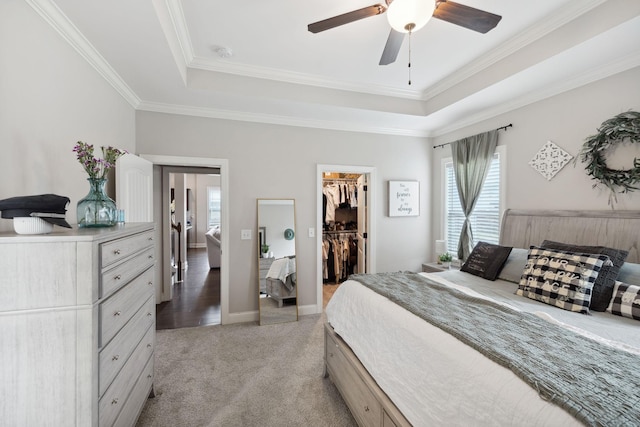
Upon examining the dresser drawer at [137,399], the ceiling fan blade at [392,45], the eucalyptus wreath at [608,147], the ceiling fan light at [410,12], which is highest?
the ceiling fan blade at [392,45]

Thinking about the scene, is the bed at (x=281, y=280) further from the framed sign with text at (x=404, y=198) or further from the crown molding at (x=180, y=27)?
the crown molding at (x=180, y=27)

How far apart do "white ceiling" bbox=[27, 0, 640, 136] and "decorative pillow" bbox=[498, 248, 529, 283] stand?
1.61m

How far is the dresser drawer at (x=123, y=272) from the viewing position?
1.32 m

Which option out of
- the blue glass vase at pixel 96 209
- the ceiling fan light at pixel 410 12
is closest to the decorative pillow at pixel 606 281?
the ceiling fan light at pixel 410 12

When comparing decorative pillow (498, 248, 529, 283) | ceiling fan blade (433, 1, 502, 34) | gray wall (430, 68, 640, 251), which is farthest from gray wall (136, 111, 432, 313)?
ceiling fan blade (433, 1, 502, 34)

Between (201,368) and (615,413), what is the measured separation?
8.89ft

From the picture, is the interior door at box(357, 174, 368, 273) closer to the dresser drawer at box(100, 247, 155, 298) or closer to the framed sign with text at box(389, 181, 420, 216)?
the framed sign with text at box(389, 181, 420, 216)

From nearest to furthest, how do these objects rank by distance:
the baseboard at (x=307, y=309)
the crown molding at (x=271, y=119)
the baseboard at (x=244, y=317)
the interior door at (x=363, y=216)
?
the crown molding at (x=271, y=119), the baseboard at (x=244, y=317), the baseboard at (x=307, y=309), the interior door at (x=363, y=216)

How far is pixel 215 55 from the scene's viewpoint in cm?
267

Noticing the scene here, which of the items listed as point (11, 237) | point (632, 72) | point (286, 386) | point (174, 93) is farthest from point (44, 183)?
point (632, 72)

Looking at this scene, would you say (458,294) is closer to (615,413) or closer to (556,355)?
(556,355)

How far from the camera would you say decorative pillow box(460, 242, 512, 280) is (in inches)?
101

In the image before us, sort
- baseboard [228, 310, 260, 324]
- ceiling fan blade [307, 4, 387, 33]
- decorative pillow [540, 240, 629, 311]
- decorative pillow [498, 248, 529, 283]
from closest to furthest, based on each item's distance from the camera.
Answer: ceiling fan blade [307, 4, 387, 33] → decorative pillow [540, 240, 629, 311] → decorative pillow [498, 248, 529, 283] → baseboard [228, 310, 260, 324]

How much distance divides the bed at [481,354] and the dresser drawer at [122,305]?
4.51 feet
